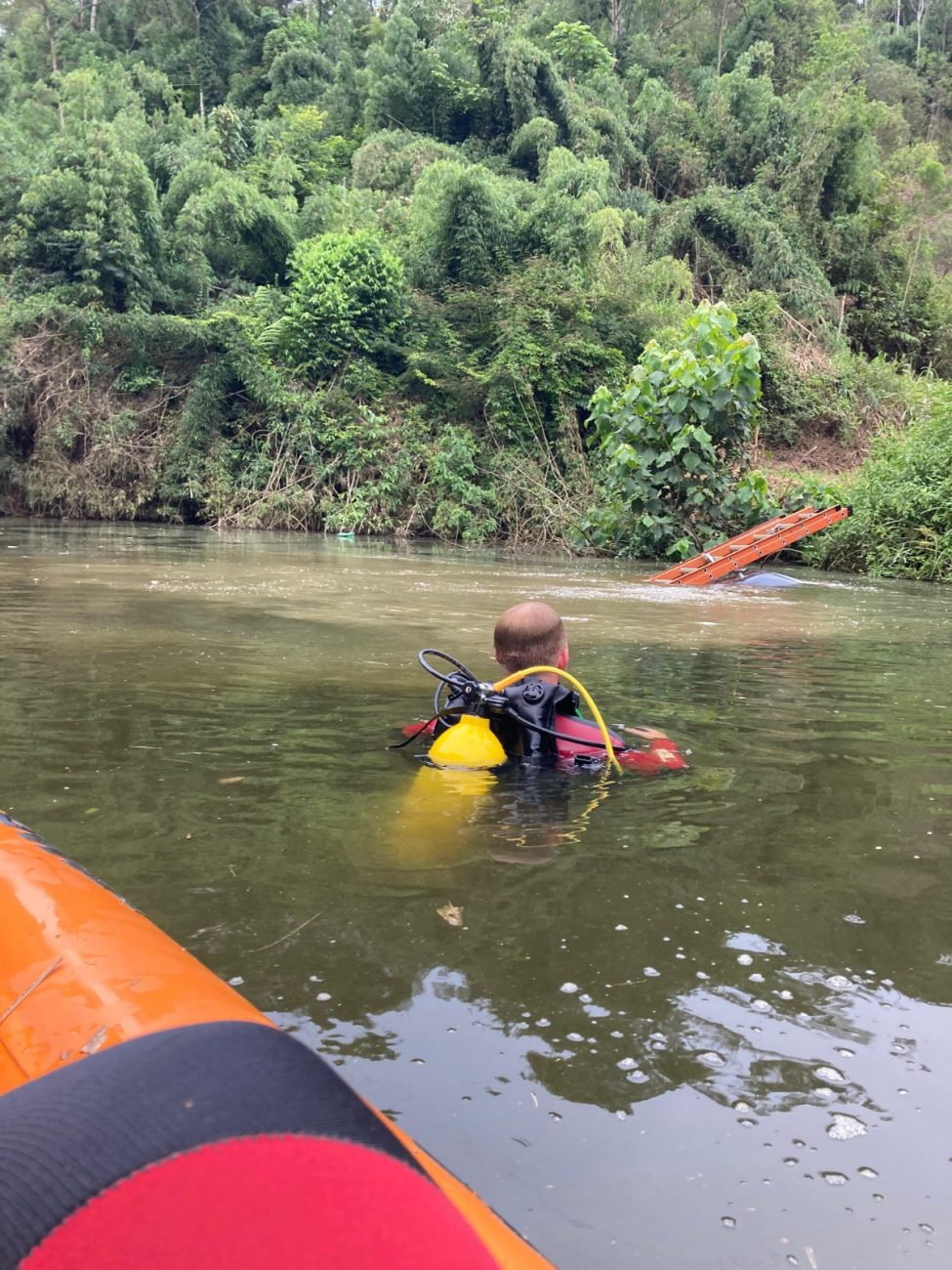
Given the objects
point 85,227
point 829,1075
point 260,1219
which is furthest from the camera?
point 85,227

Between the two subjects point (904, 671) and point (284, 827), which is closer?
point (284, 827)

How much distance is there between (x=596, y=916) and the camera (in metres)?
2.31

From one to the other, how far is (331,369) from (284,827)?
1789cm

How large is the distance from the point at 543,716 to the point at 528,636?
12.3 inches

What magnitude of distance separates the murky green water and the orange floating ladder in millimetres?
5274

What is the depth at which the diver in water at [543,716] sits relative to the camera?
3.44 metres

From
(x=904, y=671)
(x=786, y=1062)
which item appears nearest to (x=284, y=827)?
(x=786, y=1062)

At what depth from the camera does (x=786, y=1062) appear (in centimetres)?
175

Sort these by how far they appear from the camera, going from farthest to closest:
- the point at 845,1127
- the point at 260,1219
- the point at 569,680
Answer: the point at 569,680, the point at 845,1127, the point at 260,1219

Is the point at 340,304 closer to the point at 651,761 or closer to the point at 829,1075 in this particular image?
the point at 651,761

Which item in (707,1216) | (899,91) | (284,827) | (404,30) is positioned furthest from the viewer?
(899,91)

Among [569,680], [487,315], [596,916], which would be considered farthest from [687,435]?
[596,916]

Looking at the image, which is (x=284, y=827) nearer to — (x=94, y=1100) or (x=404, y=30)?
(x=94, y=1100)

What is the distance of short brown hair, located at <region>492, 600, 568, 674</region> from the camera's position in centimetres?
361
